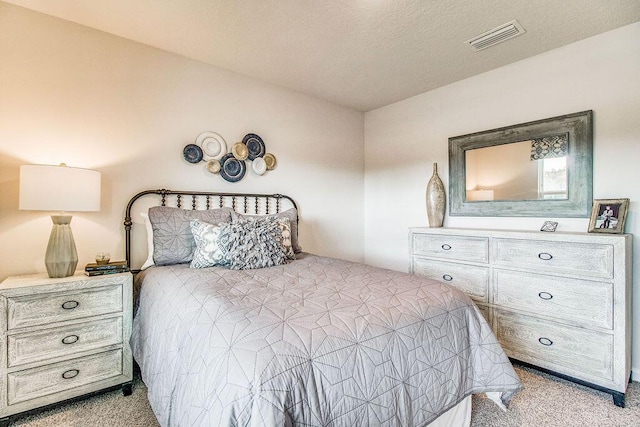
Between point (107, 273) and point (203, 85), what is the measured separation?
1.76 metres

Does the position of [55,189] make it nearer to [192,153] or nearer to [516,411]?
[192,153]

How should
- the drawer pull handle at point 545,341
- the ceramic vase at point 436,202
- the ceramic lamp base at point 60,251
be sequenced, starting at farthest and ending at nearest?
the ceramic vase at point 436,202 → the drawer pull handle at point 545,341 → the ceramic lamp base at point 60,251

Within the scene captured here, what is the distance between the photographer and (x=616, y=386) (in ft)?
6.11

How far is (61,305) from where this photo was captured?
1.77 m

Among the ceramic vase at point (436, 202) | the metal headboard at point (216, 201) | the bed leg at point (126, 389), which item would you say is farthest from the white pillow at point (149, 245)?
the ceramic vase at point (436, 202)

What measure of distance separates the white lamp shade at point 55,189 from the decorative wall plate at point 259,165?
139cm

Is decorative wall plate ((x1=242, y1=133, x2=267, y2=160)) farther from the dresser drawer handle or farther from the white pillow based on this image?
the dresser drawer handle

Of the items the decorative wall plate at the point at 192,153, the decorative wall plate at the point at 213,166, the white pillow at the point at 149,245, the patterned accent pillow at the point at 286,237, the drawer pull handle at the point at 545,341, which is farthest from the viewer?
the decorative wall plate at the point at 213,166

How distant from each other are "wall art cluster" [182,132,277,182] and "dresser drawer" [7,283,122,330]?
1261 millimetres

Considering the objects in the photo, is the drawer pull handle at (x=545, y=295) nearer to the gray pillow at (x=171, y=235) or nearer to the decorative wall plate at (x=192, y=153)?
the gray pillow at (x=171, y=235)

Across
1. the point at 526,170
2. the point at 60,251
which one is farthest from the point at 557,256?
the point at 60,251

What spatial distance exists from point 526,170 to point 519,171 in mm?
54

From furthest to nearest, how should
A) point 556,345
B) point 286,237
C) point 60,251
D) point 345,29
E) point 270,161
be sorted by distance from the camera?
point 270,161 < point 286,237 < point 345,29 < point 556,345 < point 60,251

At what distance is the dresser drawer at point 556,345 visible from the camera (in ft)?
6.35
